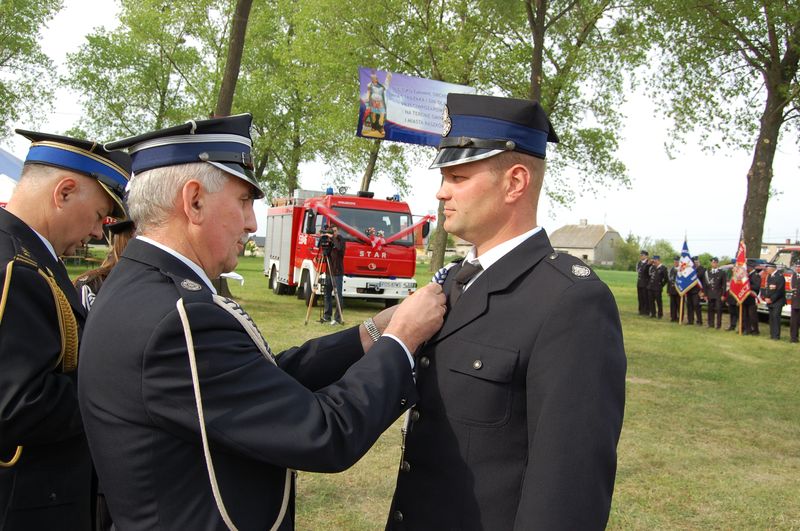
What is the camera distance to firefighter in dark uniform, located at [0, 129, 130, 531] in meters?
2.14

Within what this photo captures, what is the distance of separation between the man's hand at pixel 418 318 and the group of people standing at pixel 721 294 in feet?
51.4

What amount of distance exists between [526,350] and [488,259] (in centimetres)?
39

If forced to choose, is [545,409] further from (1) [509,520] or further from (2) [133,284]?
(2) [133,284]

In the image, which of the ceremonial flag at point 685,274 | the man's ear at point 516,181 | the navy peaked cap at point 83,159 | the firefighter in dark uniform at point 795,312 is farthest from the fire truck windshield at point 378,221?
the man's ear at point 516,181

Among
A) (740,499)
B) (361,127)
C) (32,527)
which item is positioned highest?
(361,127)

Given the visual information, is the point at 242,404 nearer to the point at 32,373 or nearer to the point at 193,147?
the point at 193,147

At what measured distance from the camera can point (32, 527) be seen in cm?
231

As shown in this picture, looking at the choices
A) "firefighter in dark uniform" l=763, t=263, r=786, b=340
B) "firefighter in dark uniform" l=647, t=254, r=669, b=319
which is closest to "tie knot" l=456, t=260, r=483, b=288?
"firefighter in dark uniform" l=763, t=263, r=786, b=340

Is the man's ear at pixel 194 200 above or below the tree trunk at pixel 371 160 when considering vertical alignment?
below

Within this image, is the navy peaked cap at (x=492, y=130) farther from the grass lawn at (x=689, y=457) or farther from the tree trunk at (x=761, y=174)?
the tree trunk at (x=761, y=174)

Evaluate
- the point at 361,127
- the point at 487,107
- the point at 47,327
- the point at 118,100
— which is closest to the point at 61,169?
the point at 47,327

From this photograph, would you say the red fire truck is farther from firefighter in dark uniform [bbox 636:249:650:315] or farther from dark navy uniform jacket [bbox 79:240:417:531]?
dark navy uniform jacket [bbox 79:240:417:531]

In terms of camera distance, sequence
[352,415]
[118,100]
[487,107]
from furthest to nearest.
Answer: [118,100], [487,107], [352,415]

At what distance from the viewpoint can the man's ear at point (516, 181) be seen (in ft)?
6.64
